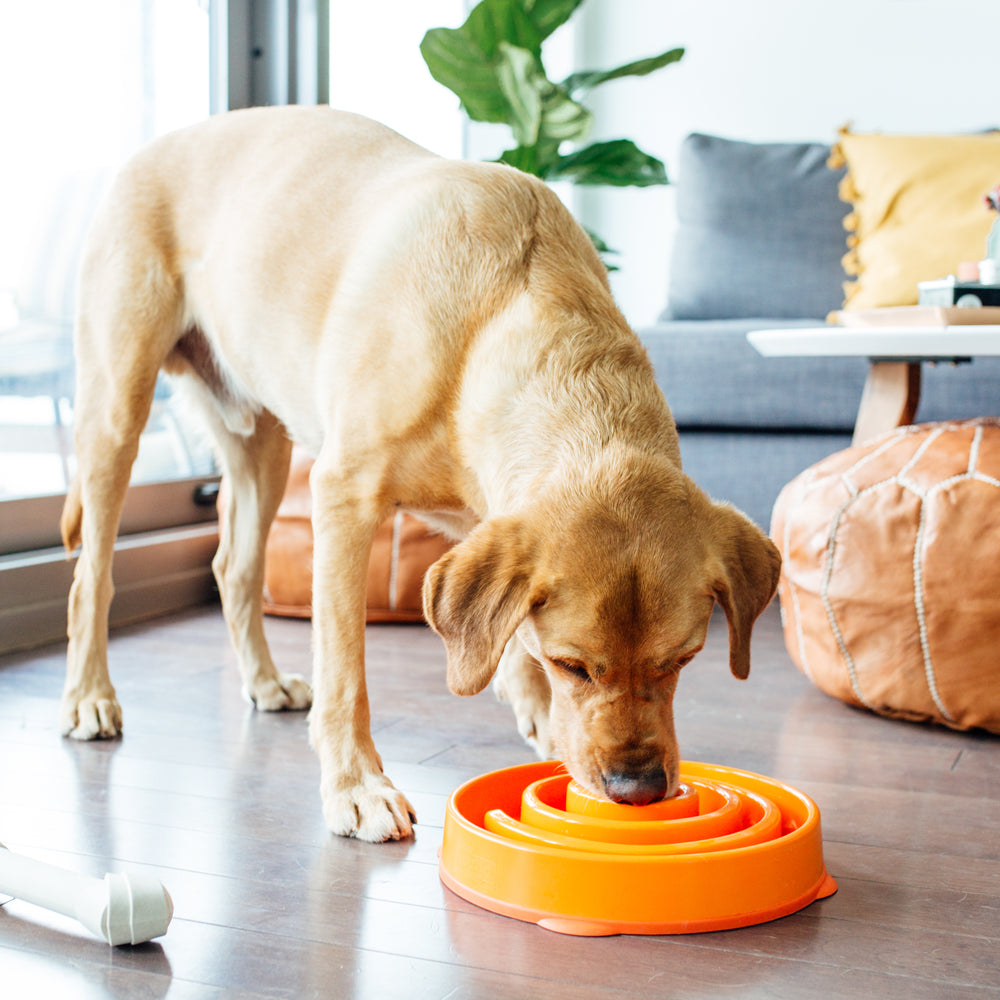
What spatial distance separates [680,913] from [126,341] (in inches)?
67.3

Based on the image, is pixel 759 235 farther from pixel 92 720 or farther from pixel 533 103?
pixel 92 720

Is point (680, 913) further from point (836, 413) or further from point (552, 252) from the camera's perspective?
point (836, 413)

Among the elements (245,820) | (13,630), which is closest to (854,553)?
(245,820)

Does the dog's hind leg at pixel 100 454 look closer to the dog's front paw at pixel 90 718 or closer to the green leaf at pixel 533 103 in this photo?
the dog's front paw at pixel 90 718

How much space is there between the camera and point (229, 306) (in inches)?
95.3

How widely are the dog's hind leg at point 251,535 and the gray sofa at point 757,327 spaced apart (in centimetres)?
164

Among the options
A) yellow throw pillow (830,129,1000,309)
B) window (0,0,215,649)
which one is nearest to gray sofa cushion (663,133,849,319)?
yellow throw pillow (830,129,1000,309)

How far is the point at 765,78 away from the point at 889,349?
3680mm

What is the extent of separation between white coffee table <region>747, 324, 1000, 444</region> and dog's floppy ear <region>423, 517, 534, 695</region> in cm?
125

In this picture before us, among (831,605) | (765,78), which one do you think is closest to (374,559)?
(831,605)

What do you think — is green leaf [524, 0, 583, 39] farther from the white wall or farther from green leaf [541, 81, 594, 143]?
the white wall

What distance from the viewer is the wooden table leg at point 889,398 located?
2967 mm

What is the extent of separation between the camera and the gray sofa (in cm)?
379

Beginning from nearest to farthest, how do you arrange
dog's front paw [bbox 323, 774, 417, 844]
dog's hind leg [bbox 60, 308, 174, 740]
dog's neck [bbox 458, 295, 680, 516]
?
dog's neck [bbox 458, 295, 680, 516] < dog's front paw [bbox 323, 774, 417, 844] < dog's hind leg [bbox 60, 308, 174, 740]
